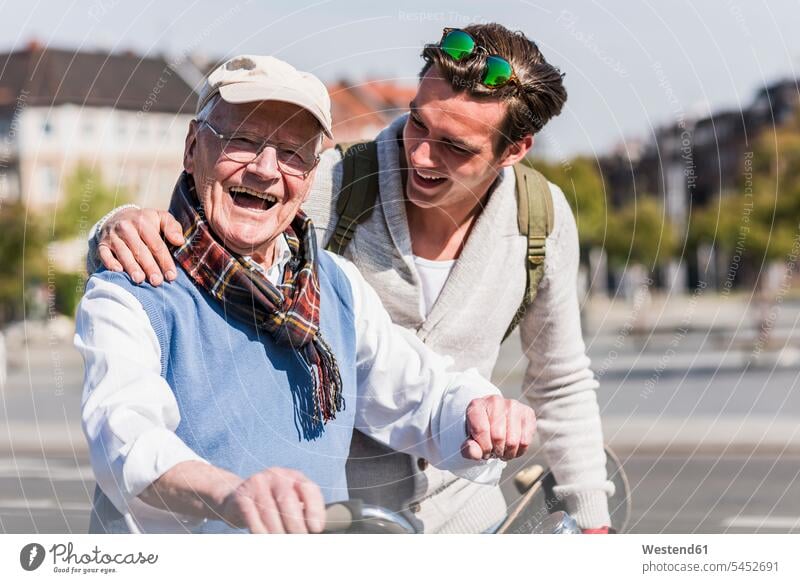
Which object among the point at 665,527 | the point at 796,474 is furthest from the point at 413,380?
the point at 796,474

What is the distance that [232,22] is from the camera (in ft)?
10.2

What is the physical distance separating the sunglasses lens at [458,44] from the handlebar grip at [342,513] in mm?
1028

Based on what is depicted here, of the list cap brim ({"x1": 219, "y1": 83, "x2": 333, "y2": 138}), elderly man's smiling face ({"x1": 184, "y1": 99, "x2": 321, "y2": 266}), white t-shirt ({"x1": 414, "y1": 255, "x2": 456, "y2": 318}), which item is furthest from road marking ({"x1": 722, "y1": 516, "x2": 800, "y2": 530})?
cap brim ({"x1": 219, "y1": 83, "x2": 333, "y2": 138})

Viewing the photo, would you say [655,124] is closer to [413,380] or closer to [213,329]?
[413,380]

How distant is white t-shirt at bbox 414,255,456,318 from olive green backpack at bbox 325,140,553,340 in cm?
18

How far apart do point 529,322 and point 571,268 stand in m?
0.17

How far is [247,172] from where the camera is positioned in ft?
8.07

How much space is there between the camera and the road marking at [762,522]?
6898 millimetres

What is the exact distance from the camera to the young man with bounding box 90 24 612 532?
9.36 feet

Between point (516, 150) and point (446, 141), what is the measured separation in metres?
0.20

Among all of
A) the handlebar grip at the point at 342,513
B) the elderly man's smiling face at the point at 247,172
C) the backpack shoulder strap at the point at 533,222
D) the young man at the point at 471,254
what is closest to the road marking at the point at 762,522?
the young man at the point at 471,254
